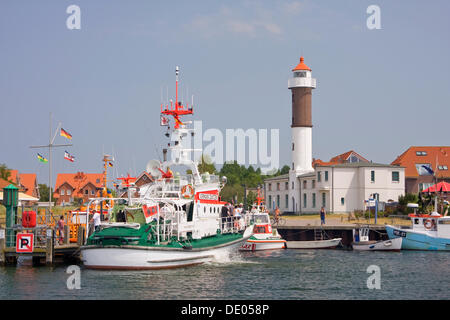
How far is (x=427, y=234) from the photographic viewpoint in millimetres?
48469

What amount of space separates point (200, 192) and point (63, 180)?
3553 inches

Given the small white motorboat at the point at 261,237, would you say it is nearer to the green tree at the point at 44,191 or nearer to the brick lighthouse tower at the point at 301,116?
the brick lighthouse tower at the point at 301,116

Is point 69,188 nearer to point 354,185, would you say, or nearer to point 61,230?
point 354,185

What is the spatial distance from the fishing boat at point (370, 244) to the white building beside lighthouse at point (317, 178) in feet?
57.7

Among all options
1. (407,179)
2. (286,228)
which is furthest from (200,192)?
(407,179)

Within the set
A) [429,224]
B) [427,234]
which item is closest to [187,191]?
[427,234]

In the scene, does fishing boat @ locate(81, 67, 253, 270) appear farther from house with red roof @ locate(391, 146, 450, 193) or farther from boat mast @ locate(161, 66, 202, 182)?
house with red roof @ locate(391, 146, 450, 193)

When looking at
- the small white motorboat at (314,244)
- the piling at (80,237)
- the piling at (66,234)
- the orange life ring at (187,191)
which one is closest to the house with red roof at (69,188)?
the small white motorboat at (314,244)

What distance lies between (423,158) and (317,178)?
15.9 m

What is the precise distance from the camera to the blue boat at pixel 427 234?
158ft

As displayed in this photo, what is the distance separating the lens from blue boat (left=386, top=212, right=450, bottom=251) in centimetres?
4825

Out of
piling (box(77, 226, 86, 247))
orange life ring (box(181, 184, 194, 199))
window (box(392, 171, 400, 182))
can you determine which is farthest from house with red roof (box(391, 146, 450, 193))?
piling (box(77, 226, 86, 247))
